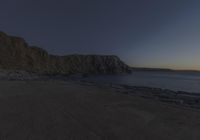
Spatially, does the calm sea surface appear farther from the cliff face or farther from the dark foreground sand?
the cliff face

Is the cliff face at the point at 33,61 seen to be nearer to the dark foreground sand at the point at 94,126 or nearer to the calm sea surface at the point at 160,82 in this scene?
the calm sea surface at the point at 160,82

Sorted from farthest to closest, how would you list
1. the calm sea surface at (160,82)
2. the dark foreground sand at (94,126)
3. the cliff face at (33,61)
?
1. the cliff face at (33,61)
2. the calm sea surface at (160,82)
3. the dark foreground sand at (94,126)

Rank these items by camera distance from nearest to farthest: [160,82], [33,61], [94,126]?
[94,126]
[160,82]
[33,61]

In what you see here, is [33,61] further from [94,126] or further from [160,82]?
[94,126]

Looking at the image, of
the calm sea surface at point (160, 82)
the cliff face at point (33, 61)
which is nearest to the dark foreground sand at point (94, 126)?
the calm sea surface at point (160, 82)

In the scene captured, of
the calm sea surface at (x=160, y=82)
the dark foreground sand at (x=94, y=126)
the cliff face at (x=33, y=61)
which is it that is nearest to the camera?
the dark foreground sand at (x=94, y=126)

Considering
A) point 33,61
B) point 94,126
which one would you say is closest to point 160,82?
point 94,126

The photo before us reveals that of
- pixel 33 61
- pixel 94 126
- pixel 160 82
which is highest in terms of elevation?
pixel 33 61

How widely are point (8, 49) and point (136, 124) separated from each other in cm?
6078

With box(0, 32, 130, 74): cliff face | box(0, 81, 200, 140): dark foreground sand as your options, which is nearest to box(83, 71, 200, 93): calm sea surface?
box(0, 81, 200, 140): dark foreground sand

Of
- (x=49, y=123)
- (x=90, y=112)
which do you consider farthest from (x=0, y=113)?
(x=90, y=112)

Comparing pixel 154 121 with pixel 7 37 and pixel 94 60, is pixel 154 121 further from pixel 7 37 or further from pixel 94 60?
pixel 94 60

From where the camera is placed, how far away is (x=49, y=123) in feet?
17.8

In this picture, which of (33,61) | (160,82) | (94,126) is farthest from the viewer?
(33,61)
